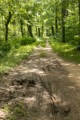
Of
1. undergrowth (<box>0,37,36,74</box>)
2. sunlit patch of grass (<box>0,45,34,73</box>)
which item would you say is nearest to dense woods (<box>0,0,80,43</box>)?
undergrowth (<box>0,37,36,74</box>)

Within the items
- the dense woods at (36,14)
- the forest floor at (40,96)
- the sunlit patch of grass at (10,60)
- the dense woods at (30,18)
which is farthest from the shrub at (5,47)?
the forest floor at (40,96)

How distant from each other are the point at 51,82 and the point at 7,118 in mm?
4115

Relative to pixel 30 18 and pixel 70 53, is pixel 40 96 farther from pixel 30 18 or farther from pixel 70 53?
pixel 30 18

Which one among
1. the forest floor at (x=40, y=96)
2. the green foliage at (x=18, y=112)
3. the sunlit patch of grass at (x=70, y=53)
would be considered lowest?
the sunlit patch of grass at (x=70, y=53)

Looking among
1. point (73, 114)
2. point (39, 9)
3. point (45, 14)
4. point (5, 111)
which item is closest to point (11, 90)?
point (5, 111)

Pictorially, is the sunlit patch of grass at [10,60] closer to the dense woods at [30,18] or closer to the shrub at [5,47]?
the dense woods at [30,18]

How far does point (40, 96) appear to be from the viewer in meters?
8.00

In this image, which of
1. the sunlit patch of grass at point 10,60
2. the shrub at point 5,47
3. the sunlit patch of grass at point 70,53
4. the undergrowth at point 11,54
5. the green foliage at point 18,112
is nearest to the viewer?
the green foliage at point 18,112

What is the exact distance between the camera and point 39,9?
40.7m

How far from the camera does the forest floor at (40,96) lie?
6.42 meters

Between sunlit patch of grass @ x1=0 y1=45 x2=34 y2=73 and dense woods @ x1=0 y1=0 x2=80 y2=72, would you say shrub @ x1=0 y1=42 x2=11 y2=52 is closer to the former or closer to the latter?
dense woods @ x1=0 y1=0 x2=80 y2=72

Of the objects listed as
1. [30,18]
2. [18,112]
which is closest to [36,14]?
[30,18]

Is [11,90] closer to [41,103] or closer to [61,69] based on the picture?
[41,103]

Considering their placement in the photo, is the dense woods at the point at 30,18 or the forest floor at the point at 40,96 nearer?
the forest floor at the point at 40,96
